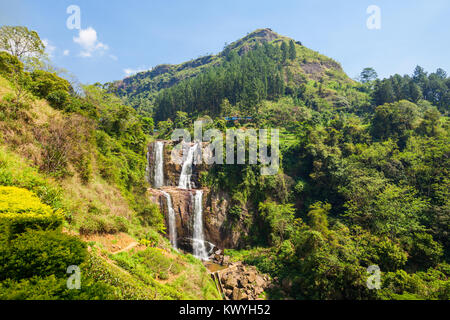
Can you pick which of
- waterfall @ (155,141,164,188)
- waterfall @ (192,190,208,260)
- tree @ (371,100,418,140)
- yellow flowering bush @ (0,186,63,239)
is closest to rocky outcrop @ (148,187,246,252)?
waterfall @ (192,190,208,260)

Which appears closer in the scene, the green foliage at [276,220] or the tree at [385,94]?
the green foliage at [276,220]

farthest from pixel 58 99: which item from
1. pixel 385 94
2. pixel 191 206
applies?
pixel 385 94

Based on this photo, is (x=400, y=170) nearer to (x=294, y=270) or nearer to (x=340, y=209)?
(x=340, y=209)

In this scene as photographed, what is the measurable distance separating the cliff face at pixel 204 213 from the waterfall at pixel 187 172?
52cm

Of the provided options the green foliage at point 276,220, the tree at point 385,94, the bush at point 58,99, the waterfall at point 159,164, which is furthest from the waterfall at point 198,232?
the tree at point 385,94

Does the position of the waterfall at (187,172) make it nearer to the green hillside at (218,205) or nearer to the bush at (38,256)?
the green hillside at (218,205)

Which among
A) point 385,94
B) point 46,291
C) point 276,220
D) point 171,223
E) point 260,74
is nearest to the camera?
point 46,291

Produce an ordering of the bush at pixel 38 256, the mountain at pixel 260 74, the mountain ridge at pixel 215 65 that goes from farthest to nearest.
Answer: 1. the mountain ridge at pixel 215 65
2. the mountain at pixel 260 74
3. the bush at pixel 38 256

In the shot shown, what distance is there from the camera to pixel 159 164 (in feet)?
82.6

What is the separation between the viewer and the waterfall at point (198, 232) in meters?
20.2

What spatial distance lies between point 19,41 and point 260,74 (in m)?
45.2

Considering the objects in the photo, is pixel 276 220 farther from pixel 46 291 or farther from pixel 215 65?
pixel 215 65
